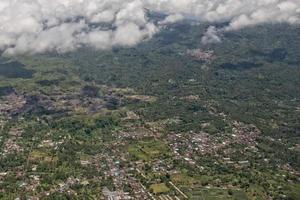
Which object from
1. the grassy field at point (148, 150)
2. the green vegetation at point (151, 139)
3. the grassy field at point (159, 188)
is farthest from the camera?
the grassy field at point (148, 150)

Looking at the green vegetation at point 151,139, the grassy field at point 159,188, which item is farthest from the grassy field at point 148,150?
the grassy field at point 159,188

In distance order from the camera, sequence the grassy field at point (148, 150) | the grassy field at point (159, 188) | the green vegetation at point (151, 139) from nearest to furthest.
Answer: the grassy field at point (159, 188)
the green vegetation at point (151, 139)
the grassy field at point (148, 150)

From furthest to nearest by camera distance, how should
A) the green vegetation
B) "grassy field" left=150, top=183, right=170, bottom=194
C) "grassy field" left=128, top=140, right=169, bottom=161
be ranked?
"grassy field" left=128, top=140, right=169, bottom=161 < the green vegetation < "grassy field" left=150, top=183, right=170, bottom=194

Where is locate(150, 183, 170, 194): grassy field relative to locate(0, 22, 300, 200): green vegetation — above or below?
below

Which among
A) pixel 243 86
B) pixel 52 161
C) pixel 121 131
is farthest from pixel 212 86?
pixel 52 161

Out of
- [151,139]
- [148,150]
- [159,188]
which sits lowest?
[159,188]

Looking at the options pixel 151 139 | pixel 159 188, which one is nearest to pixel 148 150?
pixel 151 139

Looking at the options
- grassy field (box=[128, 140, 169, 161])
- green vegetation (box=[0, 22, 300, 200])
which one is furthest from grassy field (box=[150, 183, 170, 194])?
grassy field (box=[128, 140, 169, 161])

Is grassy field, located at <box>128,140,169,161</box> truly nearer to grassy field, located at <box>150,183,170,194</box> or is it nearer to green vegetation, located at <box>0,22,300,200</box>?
green vegetation, located at <box>0,22,300,200</box>

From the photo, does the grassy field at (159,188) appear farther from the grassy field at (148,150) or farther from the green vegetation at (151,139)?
the grassy field at (148,150)

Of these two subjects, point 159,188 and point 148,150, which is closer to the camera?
point 159,188

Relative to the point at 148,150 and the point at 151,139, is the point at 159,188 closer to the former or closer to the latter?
the point at 148,150

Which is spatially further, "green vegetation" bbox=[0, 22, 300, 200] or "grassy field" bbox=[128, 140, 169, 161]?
"grassy field" bbox=[128, 140, 169, 161]

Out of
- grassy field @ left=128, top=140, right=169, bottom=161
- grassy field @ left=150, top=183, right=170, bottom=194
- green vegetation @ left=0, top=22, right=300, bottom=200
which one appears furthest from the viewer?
grassy field @ left=128, top=140, right=169, bottom=161
